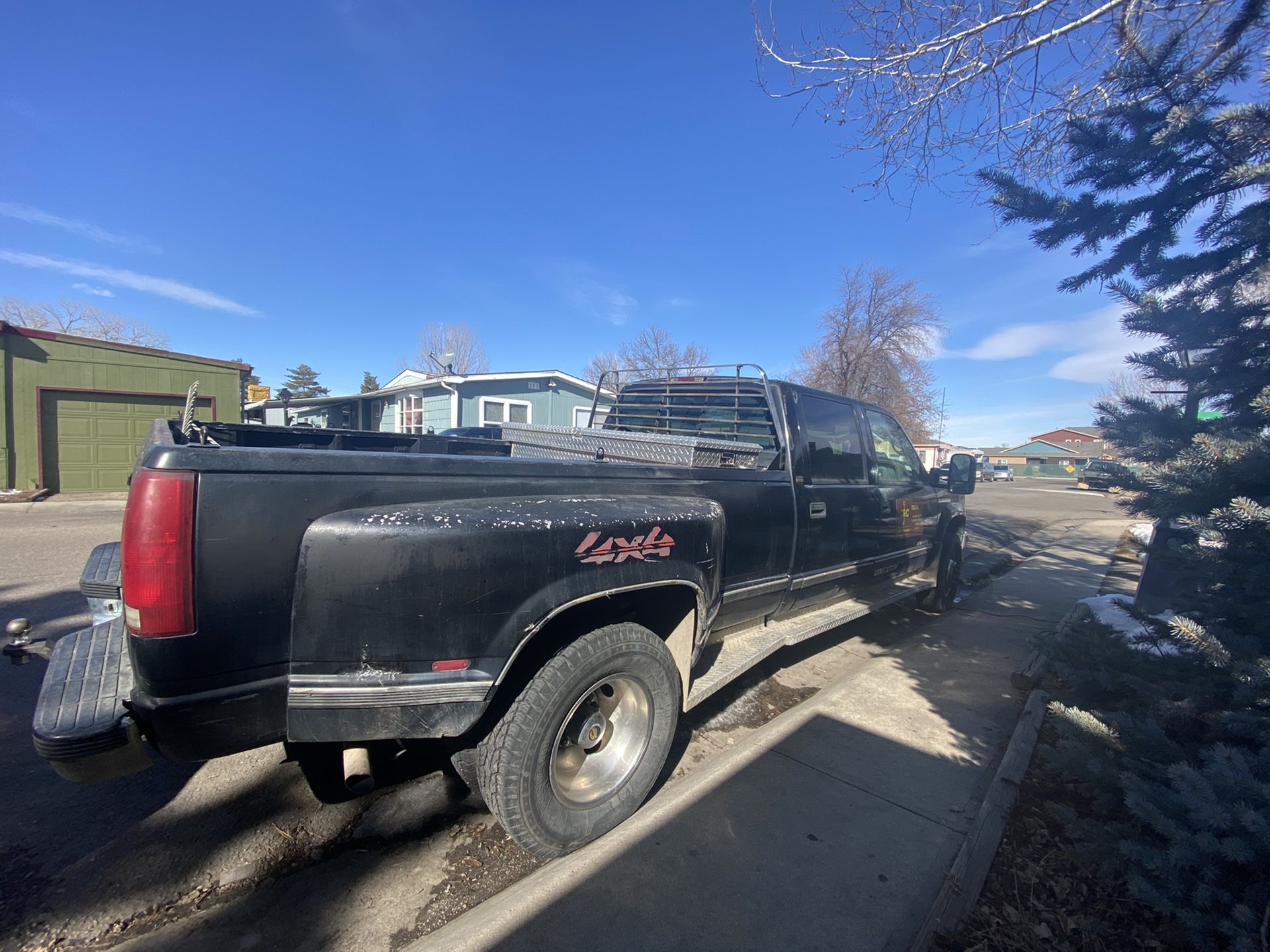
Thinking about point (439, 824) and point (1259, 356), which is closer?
point (439, 824)

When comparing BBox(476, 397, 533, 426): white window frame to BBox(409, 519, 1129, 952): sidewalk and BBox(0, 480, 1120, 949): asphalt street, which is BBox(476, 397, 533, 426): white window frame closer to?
BBox(0, 480, 1120, 949): asphalt street

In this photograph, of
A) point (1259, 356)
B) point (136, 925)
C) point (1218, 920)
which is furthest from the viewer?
point (1259, 356)

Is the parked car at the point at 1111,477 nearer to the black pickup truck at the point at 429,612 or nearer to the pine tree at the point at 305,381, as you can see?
the black pickup truck at the point at 429,612

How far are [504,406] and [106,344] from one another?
29.7ft

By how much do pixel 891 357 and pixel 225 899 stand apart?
2280cm

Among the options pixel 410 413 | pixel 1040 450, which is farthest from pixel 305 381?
pixel 1040 450

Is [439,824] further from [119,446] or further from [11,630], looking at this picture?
[119,446]

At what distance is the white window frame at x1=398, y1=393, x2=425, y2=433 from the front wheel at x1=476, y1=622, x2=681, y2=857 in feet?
56.0

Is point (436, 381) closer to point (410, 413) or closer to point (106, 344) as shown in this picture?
point (410, 413)

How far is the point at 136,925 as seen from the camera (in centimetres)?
194

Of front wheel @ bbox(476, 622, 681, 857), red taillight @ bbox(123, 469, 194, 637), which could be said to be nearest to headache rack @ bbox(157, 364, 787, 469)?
red taillight @ bbox(123, 469, 194, 637)

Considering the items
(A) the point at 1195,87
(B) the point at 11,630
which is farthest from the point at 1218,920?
(B) the point at 11,630

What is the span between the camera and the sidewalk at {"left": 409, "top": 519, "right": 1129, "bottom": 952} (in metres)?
1.96

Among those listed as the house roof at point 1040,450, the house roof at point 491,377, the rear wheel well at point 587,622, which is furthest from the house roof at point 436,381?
the house roof at point 1040,450
